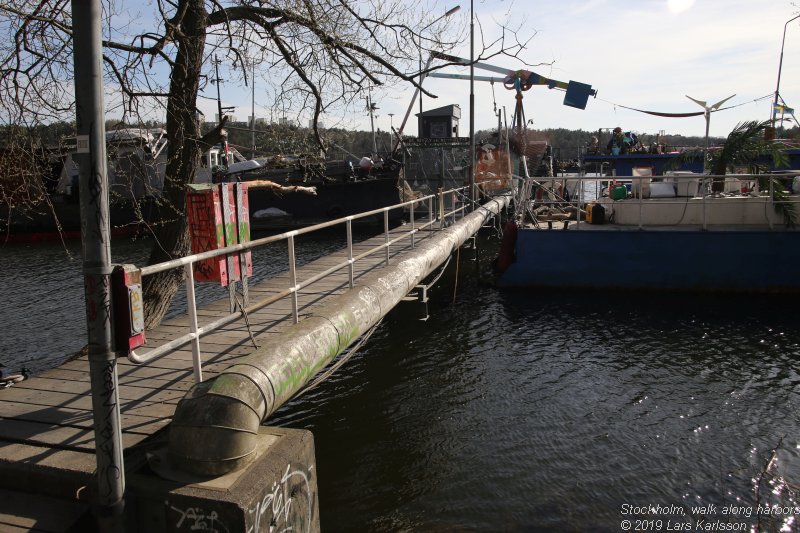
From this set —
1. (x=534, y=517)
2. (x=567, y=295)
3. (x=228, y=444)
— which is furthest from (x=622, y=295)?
(x=228, y=444)

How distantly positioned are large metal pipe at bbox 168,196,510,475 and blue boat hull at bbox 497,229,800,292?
337 inches

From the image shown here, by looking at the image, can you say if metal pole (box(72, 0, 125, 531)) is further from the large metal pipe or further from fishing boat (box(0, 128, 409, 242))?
fishing boat (box(0, 128, 409, 242))

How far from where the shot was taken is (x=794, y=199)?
46.2 ft

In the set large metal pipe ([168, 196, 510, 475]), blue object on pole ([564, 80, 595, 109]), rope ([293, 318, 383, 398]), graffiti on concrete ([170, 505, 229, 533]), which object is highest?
blue object on pole ([564, 80, 595, 109])

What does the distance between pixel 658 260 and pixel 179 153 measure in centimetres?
1112

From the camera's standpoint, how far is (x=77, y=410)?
474 cm

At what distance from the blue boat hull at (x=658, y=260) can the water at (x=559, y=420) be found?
1.22 metres

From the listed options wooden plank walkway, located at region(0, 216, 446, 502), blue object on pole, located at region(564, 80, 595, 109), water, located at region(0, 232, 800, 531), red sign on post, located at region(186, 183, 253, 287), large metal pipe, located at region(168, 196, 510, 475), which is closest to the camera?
large metal pipe, located at region(168, 196, 510, 475)

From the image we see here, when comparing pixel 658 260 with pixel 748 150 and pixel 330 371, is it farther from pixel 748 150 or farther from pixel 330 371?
pixel 330 371

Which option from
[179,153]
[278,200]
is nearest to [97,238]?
[179,153]

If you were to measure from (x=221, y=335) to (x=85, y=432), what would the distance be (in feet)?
7.29

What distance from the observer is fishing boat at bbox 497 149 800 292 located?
14055mm

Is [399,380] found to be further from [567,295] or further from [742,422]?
[567,295]

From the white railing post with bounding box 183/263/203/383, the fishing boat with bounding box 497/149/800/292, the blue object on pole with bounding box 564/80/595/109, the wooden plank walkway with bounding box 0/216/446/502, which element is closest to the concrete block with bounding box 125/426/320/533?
the wooden plank walkway with bounding box 0/216/446/502
